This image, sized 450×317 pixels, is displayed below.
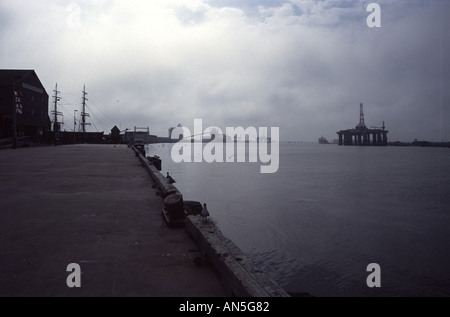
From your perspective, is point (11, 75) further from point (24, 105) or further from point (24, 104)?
point (24, 105)

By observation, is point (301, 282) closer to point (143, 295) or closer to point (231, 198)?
point (143, 295)

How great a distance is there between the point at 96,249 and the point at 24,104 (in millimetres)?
54416

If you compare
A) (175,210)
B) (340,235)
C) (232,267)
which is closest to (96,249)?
(175,210)

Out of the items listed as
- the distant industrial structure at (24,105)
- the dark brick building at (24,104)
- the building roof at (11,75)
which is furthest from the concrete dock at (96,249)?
the building roof at (11,75)

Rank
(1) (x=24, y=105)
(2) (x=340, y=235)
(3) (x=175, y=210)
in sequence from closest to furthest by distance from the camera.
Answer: (3) (x=175, y=210) < (2) (x=340, y=235) < (1) (x=24, y=105)

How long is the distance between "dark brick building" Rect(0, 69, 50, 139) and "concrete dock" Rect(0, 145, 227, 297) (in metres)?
41.6

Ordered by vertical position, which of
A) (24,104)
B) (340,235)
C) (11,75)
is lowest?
(340,235)

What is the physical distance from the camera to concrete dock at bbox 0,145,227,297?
3963mm

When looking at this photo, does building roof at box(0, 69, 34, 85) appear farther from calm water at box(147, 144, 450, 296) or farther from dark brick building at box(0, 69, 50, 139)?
calm water at box(147, 144, 450, 296)

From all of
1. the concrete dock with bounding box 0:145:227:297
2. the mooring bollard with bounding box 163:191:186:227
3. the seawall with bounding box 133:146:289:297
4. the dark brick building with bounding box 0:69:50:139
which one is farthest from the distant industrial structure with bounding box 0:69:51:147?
the seawall with bounding box 133:146:289:297

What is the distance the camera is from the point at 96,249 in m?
5.21

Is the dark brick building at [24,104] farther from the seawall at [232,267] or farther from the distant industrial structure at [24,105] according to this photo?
the seawall at [232,267]

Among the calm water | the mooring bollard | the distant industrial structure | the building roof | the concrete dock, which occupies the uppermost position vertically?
→ the building roof

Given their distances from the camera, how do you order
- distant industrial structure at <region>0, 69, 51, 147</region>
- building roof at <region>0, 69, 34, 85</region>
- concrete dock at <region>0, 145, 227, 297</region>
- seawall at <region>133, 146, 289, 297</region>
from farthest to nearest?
building roof at <region>0, 69, 34, 85</region> → distant industrial structure at <region>0, 69, 51, 147</region> → concrete dock at <region>0, 145, 227, 297</region> → seawall at <region>133, 146, 289, 297</region>
